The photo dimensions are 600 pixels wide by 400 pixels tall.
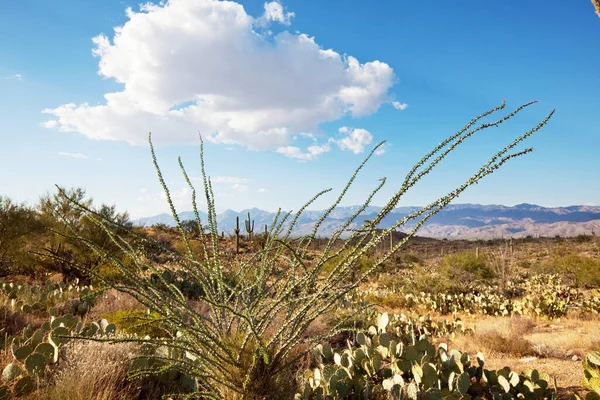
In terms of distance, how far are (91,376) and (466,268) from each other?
18961 millimetres

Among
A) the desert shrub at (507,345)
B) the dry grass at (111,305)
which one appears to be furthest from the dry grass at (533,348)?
the dry grass at (111,305)

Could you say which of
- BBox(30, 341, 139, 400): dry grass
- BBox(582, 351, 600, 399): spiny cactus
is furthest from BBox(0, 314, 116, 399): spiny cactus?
BBox(582, 351, 600, 399): spiny cactus

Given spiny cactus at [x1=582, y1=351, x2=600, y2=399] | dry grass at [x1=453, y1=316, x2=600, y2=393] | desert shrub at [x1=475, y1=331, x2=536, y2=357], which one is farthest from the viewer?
desert shrub at [x1=475, y1=331, x2=536, y2=357]

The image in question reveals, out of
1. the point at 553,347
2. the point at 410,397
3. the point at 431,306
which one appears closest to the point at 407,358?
the point at 410,397

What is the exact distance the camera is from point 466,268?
18.6 metres

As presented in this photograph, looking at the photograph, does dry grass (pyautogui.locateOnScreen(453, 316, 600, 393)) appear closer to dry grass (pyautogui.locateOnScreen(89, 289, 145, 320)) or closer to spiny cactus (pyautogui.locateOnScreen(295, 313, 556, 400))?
spiny cactus (pyautogui.locateOnScreen(295, 313, 556, 400))

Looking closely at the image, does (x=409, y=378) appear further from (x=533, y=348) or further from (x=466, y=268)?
(x=466, y=268)

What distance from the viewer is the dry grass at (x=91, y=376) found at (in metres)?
2.58

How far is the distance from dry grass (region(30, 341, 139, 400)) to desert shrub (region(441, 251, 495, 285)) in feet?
53.5

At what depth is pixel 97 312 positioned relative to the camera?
264 inches

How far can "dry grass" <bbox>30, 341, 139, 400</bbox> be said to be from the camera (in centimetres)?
258

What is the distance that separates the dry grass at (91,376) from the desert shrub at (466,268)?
1631 centimetres

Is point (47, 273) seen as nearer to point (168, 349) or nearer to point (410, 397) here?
point (168, 349)

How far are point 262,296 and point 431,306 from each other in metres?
10.1
